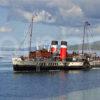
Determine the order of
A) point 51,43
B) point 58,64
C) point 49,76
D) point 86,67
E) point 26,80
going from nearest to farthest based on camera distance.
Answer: point 26,80, point 49,76, point 58,64, point 86,67, point 51,43

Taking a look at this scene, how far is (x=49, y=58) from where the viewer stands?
14762 centimetres

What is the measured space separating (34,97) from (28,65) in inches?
2372

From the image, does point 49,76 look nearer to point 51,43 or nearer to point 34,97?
point 51,43

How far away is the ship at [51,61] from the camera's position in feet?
444

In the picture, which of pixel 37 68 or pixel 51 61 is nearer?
pixel 37 68

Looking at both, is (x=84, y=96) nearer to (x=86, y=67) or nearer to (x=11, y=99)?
(x=11, y=99)

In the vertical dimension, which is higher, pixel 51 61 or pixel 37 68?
pixel 51 61

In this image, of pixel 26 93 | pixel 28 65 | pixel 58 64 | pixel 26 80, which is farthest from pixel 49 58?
pixel 26 93

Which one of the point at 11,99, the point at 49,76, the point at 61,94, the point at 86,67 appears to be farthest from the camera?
the point at 86,67

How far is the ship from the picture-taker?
135375 millimetres

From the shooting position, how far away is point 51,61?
144 m

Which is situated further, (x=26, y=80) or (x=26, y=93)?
(x=26, y=80)

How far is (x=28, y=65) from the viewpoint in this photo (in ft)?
445

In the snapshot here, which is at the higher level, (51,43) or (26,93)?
(51,43)
